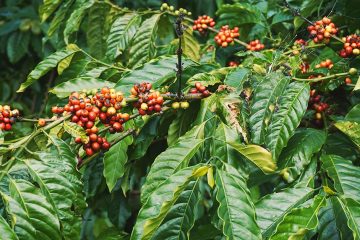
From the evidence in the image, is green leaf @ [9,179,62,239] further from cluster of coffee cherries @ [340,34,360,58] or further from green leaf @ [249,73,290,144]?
cluster of coffee cherries @ [340,34,360,58]

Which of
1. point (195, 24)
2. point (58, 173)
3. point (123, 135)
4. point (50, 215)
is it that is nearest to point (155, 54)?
point (195, 24)

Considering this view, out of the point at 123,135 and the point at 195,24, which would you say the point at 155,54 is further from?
the point at 123,135

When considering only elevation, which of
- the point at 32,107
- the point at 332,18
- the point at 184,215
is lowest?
the point at 32,107

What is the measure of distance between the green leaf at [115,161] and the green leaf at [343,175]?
21.2 inches

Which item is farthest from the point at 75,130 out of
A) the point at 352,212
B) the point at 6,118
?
the point at 352,212

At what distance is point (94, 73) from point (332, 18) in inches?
33.7

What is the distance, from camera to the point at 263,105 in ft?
4.43

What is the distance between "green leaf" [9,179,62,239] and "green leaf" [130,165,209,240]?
0.54ft

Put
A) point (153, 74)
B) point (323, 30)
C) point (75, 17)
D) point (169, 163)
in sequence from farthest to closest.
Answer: point (75, 17) → point (323, 30) → point (153, 74) → point (169, 163)

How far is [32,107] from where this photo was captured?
3.86m

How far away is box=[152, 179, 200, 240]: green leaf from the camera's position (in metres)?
1.14

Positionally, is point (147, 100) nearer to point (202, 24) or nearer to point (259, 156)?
point (259, 156)

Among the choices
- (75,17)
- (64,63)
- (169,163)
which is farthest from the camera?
(75,17)

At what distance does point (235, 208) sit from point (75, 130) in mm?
448
